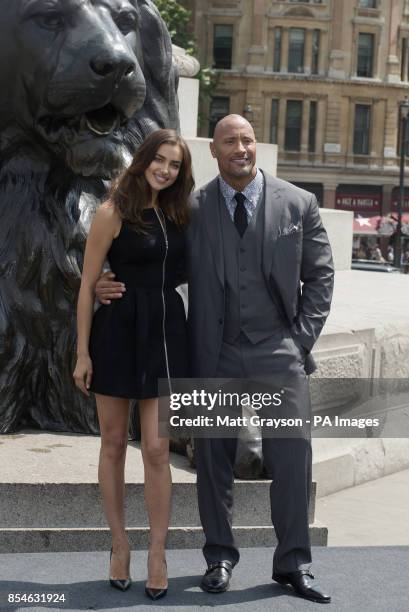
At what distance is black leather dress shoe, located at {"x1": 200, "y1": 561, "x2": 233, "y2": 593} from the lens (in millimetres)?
3529

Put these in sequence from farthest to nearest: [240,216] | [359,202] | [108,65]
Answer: [359,202]
[108,65]
[240,216]

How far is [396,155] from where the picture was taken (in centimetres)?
4694

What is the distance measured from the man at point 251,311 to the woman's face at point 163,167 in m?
0.21

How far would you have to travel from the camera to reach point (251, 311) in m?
3.52

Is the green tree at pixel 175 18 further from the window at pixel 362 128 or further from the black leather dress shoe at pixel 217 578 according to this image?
the black leather dress shoe at pixel 217 578

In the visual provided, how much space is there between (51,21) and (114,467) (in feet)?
5.39

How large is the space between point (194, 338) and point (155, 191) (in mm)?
503

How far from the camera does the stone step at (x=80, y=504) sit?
12.7 ft

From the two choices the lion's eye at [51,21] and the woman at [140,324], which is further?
the lion's eye at [51,21]

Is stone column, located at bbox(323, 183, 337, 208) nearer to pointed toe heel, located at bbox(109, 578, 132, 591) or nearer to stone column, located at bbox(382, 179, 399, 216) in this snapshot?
stone column, located at bbox(382, 179, 399, 216)

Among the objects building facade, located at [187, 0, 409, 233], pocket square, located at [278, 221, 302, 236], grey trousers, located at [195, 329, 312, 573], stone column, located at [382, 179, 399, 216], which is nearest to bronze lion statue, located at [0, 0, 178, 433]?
pocket square, located at [278, 221, 302, 236]

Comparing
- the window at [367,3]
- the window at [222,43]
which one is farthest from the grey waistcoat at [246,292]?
the window at [367,3]

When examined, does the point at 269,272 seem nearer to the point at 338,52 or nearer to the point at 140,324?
the point at 140,324

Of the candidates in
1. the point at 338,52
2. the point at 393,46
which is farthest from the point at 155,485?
the point at 393,46
